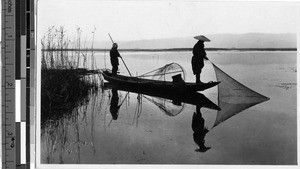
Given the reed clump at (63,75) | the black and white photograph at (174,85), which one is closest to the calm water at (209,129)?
the black and white photograph at (174,85)

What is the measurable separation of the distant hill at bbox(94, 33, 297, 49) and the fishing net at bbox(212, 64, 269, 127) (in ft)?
0.37

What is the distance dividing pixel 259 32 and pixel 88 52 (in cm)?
72

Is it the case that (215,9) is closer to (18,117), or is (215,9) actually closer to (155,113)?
(155,113)

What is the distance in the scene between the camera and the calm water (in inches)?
69.4

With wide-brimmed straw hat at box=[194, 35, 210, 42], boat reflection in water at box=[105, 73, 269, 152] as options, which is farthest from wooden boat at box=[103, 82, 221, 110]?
wide-brimmed straw hat at box=[194, 35, 210, 42]

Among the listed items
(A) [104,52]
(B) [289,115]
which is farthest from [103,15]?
(B) [289,115]

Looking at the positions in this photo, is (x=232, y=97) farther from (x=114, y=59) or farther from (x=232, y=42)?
(x=114, y=59)

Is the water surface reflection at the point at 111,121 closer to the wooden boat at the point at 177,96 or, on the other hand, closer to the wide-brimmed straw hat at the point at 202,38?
the wooden boat at the point at 177,96

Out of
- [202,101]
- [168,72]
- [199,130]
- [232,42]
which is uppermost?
[232,42]

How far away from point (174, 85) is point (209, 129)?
0.77 feet

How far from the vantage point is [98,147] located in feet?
5.82

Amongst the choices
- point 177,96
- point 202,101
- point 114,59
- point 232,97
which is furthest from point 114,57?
point 232,97

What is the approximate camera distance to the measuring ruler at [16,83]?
1728mm

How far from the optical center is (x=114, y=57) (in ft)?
5.85
